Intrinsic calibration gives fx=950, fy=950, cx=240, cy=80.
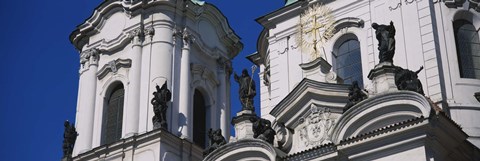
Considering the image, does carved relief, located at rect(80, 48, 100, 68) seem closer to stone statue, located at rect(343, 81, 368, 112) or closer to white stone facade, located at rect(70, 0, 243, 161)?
white stone facade, located at rect(70, 0, 243, 161)

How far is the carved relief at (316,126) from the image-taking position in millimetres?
20859

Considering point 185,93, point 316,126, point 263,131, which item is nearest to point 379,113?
point 316,126

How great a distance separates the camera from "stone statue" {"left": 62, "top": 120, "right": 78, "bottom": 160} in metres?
26.3

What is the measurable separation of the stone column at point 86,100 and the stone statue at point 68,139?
0.70 feet

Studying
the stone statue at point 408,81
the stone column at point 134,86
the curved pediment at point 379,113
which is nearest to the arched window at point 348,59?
the stone statue at point 408,81

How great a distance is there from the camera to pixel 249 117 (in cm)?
2203

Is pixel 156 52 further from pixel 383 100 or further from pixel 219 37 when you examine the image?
pixel 383 100

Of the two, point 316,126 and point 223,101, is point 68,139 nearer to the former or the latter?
point 223,101

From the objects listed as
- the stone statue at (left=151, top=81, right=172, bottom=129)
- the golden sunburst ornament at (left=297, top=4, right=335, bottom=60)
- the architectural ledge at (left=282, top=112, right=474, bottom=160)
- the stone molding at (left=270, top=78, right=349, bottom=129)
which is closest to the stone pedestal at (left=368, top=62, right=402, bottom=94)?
the architectural ledge at (left=282, top=112, right=474, bottom=160)

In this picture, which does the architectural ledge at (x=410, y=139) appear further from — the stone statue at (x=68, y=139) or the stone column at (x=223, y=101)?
the stone statue at (x=68, y=139)

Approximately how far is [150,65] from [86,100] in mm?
2326

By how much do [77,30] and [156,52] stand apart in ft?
11.1

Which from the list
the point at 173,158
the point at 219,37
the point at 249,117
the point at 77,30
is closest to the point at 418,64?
the point at 249,117

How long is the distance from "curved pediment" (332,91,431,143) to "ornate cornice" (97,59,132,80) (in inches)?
361
